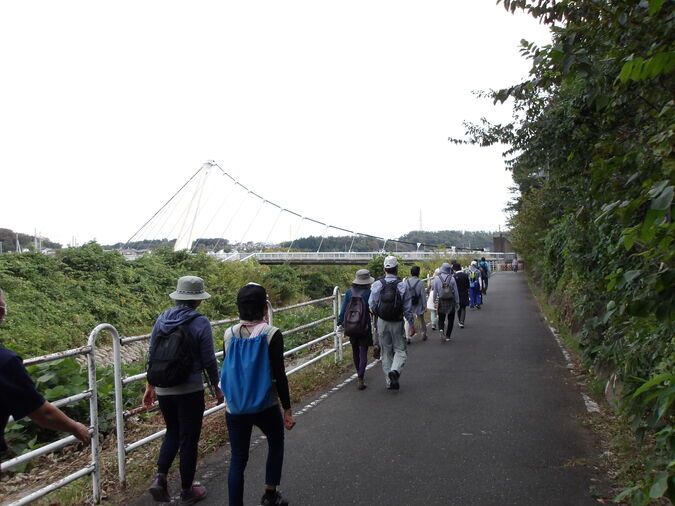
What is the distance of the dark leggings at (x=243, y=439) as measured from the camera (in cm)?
373

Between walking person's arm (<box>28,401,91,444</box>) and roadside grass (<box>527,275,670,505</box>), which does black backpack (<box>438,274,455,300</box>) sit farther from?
walking person's arm (<box>28,401,91,444</box>)

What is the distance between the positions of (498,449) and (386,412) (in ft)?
5.20

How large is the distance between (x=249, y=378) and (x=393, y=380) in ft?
13.6

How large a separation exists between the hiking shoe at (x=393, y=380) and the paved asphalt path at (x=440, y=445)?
12cm

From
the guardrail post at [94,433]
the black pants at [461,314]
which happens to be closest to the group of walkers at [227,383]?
the guardrail post at [94,433]

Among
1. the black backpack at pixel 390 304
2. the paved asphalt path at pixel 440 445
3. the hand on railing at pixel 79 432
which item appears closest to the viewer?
the hand on railing at pixel 79 432

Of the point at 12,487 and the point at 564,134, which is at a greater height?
the point at 564,134

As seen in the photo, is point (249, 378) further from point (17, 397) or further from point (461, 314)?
point (461, 314)

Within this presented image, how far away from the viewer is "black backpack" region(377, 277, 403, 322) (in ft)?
24.1

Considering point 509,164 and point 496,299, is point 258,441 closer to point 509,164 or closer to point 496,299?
point 509,164

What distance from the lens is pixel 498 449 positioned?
5.16m

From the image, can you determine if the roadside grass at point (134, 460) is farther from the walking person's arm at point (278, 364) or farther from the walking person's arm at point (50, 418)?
the walking person's arm at point (50, 418)

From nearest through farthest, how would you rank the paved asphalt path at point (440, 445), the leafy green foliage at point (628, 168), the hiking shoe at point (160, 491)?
the leafy green foliage at point (628, 168) → the hiking shoe at point (160, 491) → the paved asphalt path at point (440, 445)

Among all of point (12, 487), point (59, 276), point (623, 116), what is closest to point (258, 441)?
point (12, 487)
